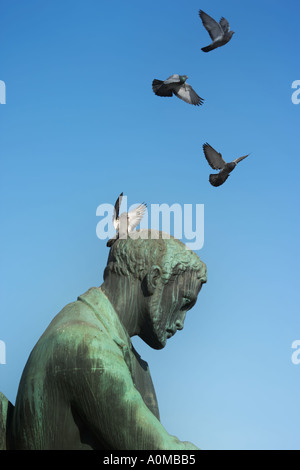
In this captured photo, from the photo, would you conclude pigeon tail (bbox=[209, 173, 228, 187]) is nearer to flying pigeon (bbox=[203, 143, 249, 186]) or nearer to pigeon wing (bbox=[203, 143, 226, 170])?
flying pigeon (bbox=[203, 143, 249, 186])

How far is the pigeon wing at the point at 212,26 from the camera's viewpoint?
1788 cm

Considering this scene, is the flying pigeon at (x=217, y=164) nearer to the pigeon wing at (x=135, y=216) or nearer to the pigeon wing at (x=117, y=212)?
the pigeon wing at (x=135, y=216)

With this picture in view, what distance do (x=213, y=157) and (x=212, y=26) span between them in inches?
92.8

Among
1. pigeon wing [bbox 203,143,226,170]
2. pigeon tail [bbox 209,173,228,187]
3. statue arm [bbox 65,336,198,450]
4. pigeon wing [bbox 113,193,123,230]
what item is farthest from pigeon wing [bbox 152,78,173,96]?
statue arm [bbox 65,336,198,450]

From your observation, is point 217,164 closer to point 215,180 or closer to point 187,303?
point 215,180

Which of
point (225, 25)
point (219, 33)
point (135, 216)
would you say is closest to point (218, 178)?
point (219, 33)

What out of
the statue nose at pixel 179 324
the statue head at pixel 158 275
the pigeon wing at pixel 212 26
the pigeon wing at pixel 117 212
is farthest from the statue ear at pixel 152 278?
the pigeon wing at pixel 212 26

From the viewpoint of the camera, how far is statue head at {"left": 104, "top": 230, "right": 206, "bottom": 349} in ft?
27.8
